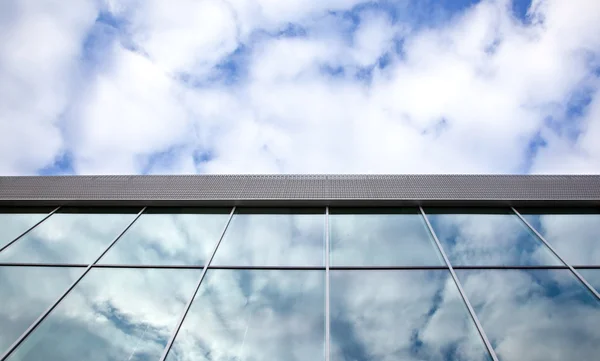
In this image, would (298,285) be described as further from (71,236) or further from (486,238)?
(71,236)

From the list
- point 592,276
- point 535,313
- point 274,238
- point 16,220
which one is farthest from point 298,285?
point 16,220

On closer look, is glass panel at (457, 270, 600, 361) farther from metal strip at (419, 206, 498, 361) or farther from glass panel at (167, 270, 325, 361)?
glass panel at (167, 270, 325, 361)

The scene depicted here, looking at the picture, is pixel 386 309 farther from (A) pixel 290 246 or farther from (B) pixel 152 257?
(B) pixel 152 257

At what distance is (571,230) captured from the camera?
6379mm

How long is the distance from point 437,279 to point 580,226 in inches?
118

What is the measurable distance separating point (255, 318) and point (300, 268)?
3.53 feet

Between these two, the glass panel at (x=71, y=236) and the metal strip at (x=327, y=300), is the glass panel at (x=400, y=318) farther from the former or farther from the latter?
the glass panel at (x=71, y=236)

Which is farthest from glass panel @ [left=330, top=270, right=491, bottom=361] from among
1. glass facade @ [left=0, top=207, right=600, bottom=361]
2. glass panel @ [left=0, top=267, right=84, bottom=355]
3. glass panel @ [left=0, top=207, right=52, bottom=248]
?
glass panel @ [left=0, top=207, right=52, bottom=248]

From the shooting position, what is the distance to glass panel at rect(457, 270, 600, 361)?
4.28 meters

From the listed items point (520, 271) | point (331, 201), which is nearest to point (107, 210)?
point (331, 201)

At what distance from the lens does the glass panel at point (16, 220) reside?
673 centimetres

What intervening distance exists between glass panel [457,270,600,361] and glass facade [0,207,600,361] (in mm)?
17

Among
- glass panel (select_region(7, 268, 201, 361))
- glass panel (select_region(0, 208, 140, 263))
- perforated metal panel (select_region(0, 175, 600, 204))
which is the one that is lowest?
glass panel (select_region(7, 268, 201, 361))

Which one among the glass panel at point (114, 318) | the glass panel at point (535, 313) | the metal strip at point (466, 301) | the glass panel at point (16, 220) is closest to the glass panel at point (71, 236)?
the glass panel at point (16, 220)
